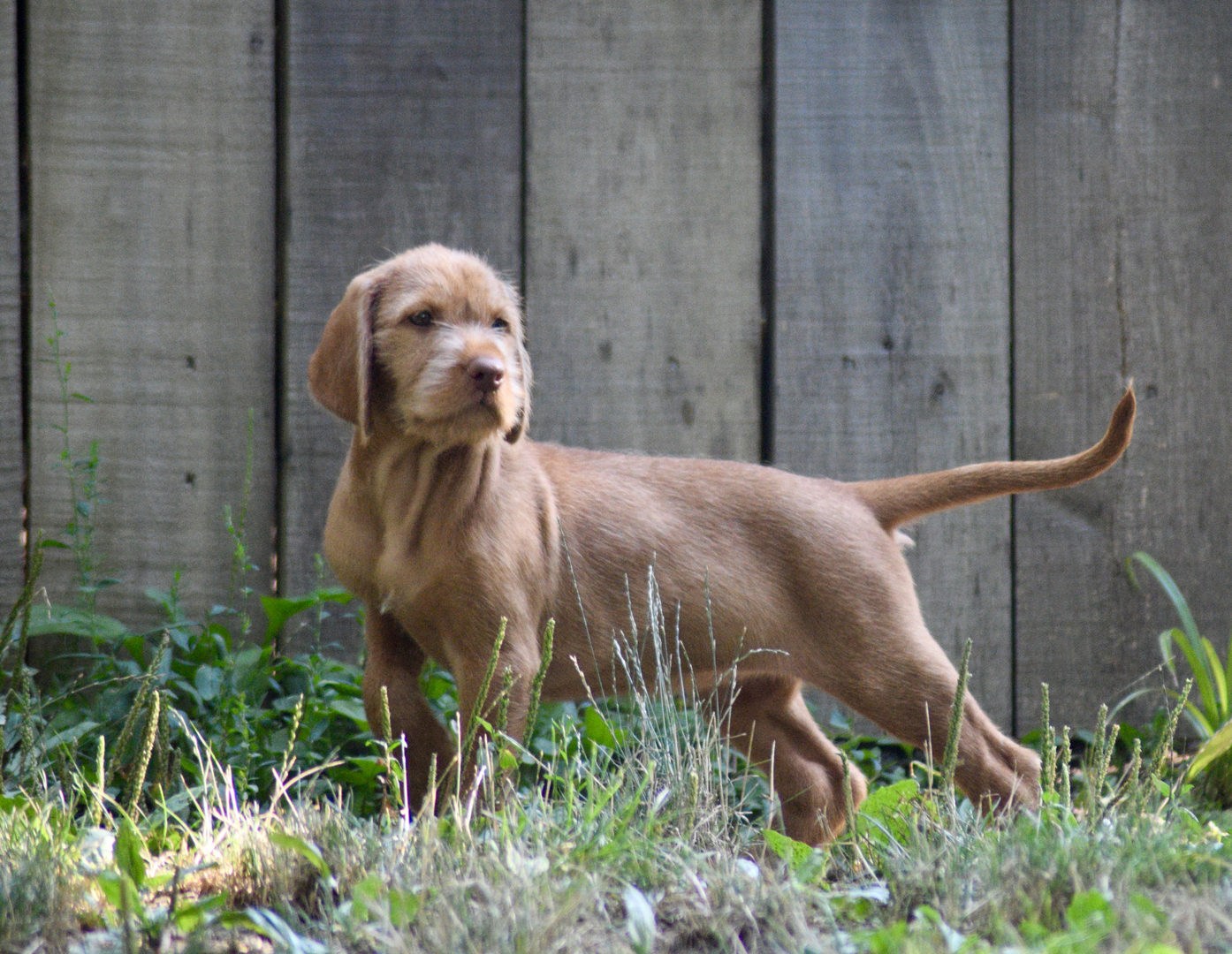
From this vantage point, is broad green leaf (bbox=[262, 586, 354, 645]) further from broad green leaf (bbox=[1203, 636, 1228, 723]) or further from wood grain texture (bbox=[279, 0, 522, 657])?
broad green leaf (bbox=[1203, 636, 1228, 723])

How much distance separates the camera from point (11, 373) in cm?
353

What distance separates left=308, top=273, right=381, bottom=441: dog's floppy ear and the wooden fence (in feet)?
3.34

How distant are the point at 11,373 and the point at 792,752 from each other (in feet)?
8.87

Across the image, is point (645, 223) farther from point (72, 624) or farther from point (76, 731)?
point (76, 731)

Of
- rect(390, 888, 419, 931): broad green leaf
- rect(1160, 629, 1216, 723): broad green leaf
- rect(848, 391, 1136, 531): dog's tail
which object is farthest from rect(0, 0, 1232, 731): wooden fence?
rect(390, 888, 419, 931): broad green leaf

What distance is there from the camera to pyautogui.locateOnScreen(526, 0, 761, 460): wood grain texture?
3.66m

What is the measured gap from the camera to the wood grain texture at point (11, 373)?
350cm

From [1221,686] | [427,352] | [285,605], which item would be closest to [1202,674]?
[1221,686]

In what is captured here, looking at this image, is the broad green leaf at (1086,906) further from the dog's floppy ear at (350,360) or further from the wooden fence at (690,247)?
the wooden fence at (690,247)

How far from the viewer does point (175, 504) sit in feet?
11.8

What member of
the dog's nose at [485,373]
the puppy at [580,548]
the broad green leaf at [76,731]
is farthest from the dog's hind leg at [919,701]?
the broad green leaf at [76,731]

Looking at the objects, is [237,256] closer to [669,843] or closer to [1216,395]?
[669,843]

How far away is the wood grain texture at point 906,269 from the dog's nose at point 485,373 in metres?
1.53

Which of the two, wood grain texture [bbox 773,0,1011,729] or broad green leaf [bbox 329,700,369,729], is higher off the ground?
wood grain texture [bbox 773,0,1011,729]
